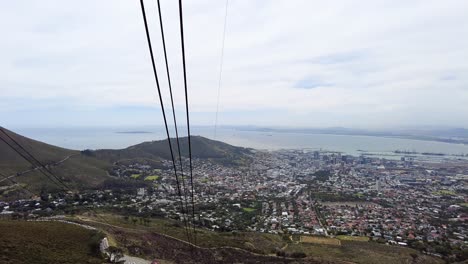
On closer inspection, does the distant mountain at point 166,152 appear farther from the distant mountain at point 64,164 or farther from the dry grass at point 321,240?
the dry grass at point 321,240

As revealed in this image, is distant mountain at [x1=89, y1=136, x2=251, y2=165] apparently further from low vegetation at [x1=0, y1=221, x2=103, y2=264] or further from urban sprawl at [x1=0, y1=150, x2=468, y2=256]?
low vegetation at [x1=0, y1=221, x2=103, y2=264]

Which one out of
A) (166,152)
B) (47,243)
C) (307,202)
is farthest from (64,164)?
(307,202)

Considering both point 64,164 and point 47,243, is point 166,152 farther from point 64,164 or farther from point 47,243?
point 47,243

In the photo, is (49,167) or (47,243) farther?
(49,167)

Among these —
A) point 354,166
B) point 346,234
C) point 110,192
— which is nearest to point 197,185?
point 110,192

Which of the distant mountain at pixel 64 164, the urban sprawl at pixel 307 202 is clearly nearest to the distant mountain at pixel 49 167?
the distant mountain at pixel 64 164

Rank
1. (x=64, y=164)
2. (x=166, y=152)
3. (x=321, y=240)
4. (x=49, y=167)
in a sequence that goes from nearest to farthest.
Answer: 1. (x=321, y=240)
2. (x=49, y=167)
3. (x=64, y=164)
4. (x=166, y=152)

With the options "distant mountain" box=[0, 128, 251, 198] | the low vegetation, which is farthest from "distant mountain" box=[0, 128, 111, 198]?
the low vegetation

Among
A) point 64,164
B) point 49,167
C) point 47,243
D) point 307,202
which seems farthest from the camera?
point 64,164

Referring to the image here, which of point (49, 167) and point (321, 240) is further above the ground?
point (49, 167)

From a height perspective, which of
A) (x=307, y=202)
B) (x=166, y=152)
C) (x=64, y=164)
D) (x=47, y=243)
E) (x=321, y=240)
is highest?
(x=64, y=164)
